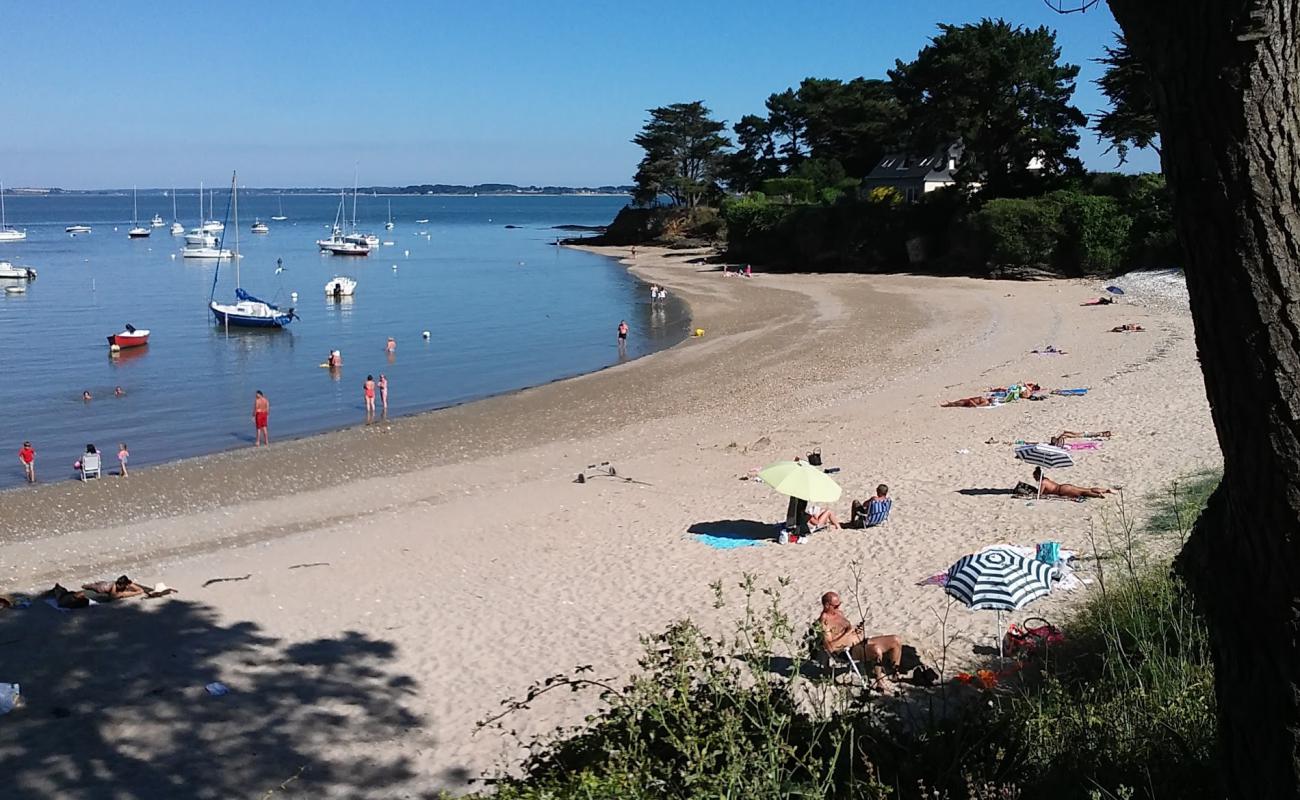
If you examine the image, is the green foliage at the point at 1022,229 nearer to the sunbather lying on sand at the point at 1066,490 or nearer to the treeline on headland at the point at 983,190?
the treeline on headland at the point at 983,190

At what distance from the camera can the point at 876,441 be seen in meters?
19.4

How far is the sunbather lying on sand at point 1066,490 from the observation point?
44.2 ft

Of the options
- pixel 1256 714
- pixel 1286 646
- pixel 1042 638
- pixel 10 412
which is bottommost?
pixel 10 412

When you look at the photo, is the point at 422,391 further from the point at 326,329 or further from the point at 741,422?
the point at 326,329

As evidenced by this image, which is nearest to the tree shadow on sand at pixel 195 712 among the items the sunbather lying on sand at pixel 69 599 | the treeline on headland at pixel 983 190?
the sunbather lying on sand at pixel 69 599

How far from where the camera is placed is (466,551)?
14.0 metres

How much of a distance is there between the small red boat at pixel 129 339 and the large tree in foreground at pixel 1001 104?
3583 centimetres

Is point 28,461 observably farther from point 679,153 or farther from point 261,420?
point 679,153

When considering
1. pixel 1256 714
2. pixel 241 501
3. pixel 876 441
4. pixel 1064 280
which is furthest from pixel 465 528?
pixel 1064 280

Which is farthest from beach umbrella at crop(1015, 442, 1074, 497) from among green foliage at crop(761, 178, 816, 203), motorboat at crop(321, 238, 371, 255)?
motorboat at crop(321, 238, 371, 255)

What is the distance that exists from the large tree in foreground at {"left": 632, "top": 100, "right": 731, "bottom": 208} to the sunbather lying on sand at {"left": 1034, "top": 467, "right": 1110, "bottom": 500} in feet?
275

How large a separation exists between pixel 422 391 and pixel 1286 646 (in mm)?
28515

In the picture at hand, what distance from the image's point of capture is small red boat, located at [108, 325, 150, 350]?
36344mm

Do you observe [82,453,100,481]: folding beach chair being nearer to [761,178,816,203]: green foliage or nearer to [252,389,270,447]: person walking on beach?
[252,389,270,447]: person walking on beach
